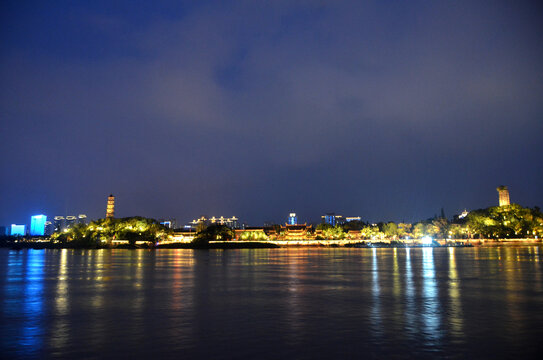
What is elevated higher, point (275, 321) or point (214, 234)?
point (275, 321)

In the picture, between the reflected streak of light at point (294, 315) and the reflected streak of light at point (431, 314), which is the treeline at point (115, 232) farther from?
the reflected streak of light at point (431, 314)

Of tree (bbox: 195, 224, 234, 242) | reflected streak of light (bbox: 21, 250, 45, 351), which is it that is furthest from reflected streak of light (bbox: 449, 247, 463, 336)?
tree (bbox: 195, 224, 234, 242)

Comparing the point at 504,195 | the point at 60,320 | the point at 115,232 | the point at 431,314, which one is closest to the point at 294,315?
the point at 431,314

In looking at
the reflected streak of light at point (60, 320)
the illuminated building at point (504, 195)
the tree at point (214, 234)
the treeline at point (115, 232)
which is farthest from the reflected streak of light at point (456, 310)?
the illuminated building at point (504, 195)

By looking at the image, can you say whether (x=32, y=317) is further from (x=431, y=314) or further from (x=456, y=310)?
(x=456, y=310)

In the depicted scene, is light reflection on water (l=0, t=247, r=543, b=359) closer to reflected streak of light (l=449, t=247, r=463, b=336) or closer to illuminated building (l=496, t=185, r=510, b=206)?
reflected streak of light (l=449, t=247, r=463, b=336)

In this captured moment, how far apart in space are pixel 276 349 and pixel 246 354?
995 mm

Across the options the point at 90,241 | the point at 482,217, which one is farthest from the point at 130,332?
the point at 482,217

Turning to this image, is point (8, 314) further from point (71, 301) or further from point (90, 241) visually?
point (90, 241)

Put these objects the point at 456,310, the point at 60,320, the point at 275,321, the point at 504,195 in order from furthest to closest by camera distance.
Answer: the point at 504,195 → the point at 456,310 → the point at 60,320 → the point at 275,321

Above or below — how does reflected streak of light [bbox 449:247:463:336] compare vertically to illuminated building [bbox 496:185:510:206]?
below

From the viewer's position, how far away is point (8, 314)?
17734 mm

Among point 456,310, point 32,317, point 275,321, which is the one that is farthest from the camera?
point 456,310

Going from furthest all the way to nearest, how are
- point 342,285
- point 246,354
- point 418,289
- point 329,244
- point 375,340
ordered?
point 329,244, point 342,285, point 418,289, point 375,340, point 246,354
